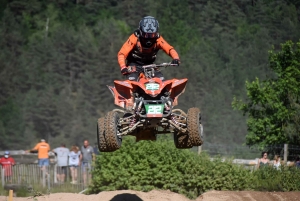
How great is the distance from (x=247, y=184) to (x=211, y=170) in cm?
116

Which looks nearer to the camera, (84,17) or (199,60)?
(199,60)

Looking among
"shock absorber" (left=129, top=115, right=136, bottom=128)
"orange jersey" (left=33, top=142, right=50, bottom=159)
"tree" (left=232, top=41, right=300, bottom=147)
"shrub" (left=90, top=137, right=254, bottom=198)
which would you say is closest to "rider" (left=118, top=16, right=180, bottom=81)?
"shock absorber" (left=129, top=115, right=136, bottom=128)

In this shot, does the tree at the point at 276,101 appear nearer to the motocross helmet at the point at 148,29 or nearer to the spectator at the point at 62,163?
the spectator at the point at 62,163

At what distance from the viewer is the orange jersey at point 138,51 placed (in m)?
13.5

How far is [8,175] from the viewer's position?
75.4 feet

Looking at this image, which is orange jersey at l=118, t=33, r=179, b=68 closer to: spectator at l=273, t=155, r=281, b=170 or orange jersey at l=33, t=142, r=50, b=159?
spectator at l=273, t=155, r=281, b=170

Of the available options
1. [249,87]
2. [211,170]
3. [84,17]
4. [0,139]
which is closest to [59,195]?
[211,170]

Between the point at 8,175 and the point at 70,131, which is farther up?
the point at 70,131

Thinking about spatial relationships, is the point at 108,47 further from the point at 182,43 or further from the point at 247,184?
the point at 247,184

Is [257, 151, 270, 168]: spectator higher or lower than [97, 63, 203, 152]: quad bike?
lower

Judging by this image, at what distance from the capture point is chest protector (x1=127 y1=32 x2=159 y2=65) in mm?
13602

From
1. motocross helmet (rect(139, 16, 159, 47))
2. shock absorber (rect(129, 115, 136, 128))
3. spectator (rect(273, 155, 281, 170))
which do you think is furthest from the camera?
spectator (rect(273, 155, 281, 170))

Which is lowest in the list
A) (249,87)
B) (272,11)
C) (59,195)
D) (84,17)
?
(59,195)

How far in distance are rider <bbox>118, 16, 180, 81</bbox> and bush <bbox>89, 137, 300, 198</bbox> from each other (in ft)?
20.8
